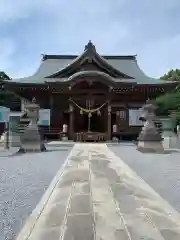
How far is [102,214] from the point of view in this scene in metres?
4.36

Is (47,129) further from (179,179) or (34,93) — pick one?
(179,179)

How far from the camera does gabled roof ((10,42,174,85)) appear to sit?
79.9ft

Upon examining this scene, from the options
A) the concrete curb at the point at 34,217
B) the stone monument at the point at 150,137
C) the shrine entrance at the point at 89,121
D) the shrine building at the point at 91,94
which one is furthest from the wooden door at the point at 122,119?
the concrete curb at the point at 34,217

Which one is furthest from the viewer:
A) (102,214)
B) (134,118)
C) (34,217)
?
(134,118)

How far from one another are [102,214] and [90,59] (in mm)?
20975

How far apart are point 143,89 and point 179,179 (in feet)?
55.0

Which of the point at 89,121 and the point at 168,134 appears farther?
the point at 89,121

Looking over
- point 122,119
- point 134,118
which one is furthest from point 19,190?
point 122,119

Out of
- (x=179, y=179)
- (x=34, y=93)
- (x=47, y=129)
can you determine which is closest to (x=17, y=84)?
(x=34, y=93)

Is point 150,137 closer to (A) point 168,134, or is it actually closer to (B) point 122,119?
(A) point 168,134

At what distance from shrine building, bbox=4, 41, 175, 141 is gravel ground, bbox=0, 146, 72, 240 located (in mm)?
13661

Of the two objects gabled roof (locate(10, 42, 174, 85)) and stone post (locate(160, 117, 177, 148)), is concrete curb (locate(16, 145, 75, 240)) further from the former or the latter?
gabled roof (locate(10, 42, 174, 85))

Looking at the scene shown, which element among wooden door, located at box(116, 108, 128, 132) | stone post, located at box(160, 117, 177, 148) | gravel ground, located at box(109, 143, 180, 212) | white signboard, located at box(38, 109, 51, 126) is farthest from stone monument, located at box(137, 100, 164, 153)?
white signboard, located at box(38, 109, 51, 126)

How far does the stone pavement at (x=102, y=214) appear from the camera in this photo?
3.58 m
